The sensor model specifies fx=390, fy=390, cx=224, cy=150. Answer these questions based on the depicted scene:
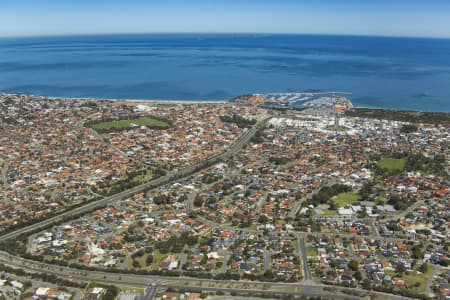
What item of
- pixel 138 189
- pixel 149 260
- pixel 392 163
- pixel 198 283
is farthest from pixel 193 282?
pixel 392 163

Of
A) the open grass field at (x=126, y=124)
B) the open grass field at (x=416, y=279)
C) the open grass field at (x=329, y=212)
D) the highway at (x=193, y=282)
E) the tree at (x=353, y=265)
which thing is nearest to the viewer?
the highway at (x=193, y=282)

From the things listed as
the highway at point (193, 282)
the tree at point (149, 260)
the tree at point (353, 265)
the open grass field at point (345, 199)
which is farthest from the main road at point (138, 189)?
the tree at point (353, 265)

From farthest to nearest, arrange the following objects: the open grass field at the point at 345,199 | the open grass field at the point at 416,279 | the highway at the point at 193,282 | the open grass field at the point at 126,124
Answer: the open grass field at the point at 126,124, the open grass field at the point at 345,199, the open grass field at the point at 416,279, the highway at the point at 193,282

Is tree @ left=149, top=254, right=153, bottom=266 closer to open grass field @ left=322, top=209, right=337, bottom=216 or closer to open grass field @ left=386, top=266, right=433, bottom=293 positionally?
open grass field @ left=322, top=209, right=337, bottom=216

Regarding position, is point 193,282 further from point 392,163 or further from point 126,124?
point 126,124

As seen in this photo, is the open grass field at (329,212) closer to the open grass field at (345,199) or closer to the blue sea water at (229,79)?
the open grass field at (345,199)

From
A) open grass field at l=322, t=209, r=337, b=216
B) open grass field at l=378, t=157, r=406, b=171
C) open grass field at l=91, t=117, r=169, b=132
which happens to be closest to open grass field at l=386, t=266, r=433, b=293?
open grass field at l=322, t=209, r=337, b=216
